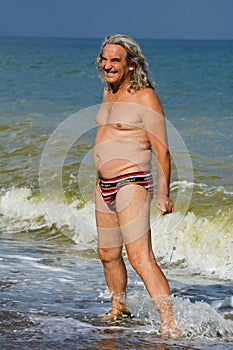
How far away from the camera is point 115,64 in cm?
491

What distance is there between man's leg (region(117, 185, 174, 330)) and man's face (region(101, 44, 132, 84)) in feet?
2.33

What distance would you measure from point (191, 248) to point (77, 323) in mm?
3106

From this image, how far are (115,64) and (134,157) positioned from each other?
61cm

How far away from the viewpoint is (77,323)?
17.0 feet

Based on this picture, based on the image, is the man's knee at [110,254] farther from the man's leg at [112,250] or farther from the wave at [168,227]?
the wave at [168,227]

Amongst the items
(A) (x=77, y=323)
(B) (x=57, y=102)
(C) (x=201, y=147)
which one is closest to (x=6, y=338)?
(A) (x=77, y=323)

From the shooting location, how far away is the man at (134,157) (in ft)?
15.8

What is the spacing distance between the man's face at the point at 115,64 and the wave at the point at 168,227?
7.24ft

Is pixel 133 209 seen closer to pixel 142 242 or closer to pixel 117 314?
pixel 142 242

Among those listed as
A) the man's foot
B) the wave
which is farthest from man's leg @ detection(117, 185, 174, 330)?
the wave

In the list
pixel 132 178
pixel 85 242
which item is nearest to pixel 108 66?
pixel 132 178

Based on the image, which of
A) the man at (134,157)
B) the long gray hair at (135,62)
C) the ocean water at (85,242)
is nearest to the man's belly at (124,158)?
the man at (134,157)

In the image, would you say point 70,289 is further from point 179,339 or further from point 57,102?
point 57,102

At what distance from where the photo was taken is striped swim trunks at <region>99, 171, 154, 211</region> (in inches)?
191
